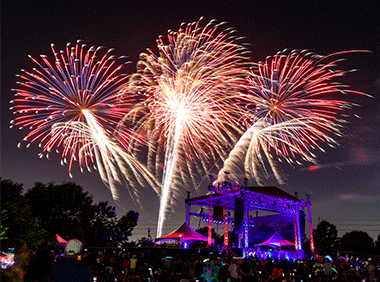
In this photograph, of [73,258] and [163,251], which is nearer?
[73,258]

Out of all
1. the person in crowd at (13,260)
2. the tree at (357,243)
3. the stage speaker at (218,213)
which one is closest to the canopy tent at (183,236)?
the stage speaker at (218,213)

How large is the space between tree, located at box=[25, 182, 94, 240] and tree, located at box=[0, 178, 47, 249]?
6.67 meters

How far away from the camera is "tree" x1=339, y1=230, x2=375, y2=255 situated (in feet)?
212

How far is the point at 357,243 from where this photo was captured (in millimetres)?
65875

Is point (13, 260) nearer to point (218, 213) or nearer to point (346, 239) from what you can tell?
point (218, 213)

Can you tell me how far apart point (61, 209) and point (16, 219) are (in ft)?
39.8

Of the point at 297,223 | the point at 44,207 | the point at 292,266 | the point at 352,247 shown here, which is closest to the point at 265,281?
the point at 292,266

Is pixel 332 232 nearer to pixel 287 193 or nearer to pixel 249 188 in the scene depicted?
pixel 287 193

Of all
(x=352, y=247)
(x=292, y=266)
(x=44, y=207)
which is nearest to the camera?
(x=292, y=266)

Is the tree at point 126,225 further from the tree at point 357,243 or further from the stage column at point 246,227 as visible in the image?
the tree at point 357,243

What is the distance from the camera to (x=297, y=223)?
2884 centimetres

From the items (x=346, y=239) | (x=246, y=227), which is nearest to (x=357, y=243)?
(x=346, y=239)

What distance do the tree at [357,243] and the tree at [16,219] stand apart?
186 feet

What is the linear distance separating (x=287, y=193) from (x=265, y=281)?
19403 millimetres
